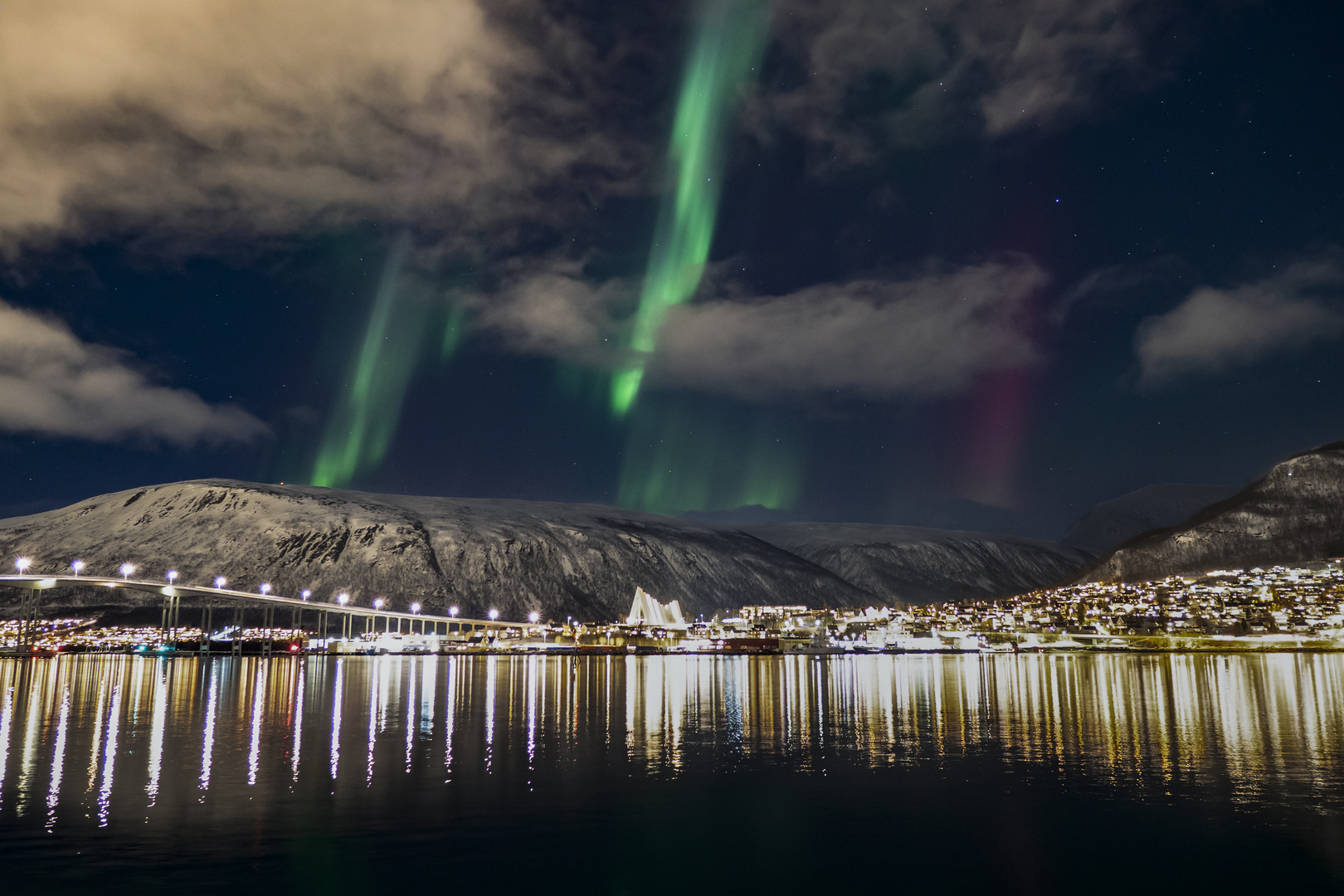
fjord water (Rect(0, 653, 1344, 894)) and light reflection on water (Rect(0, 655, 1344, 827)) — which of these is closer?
fjord water (Rect(0, 653, 1344, 894))

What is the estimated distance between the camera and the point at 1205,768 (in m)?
28.6

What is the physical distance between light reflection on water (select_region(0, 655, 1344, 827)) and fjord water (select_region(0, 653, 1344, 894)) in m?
0.24

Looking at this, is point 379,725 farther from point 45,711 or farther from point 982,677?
point 982,677

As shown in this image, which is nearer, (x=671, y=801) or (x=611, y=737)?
(x=671, y=801)

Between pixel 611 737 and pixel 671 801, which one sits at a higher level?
pixel 671 801

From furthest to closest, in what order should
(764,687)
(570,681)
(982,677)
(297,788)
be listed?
(982,677)
(570,681)
(764,687)
(297,788)

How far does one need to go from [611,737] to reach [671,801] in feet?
51.0

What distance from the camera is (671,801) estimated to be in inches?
943

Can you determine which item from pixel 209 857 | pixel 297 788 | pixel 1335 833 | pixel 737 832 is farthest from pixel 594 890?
pixel 1335 833

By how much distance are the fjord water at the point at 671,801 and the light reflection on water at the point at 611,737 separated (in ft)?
0.78

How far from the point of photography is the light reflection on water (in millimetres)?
25938

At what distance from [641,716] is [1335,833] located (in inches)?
1366

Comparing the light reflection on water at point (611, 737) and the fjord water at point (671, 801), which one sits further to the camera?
the light reflection on water at point (611, 737)

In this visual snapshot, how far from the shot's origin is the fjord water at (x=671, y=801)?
16.7 meters
